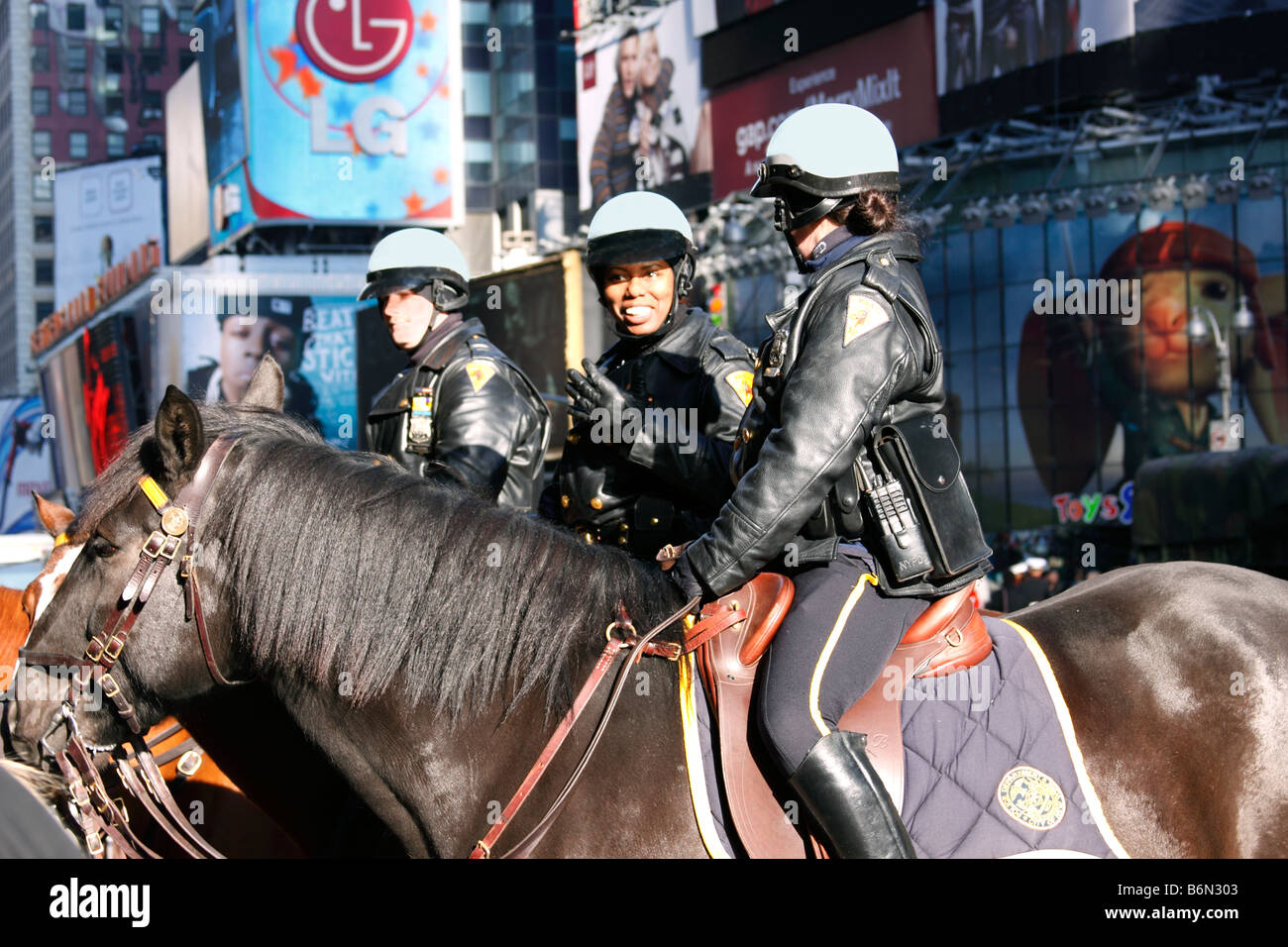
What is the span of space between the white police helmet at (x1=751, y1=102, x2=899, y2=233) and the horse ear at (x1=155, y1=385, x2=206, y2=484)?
152cm

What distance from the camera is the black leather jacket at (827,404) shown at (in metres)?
2.80

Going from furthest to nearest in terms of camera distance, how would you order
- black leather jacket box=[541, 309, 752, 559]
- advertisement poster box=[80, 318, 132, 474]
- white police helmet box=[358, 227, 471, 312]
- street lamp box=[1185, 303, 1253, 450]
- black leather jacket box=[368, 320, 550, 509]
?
advertisement poster box=[80, 318, 132, 474], street lamp box=[1185, 303, 1253, 450], white police helmet box=[358, 227, 471, 312], black leather jacket box=[368, 320, 550, 509], black leather jacket box=[541, 309, 752, 559]

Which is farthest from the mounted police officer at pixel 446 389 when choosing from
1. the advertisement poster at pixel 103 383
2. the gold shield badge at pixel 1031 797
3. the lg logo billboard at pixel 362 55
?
the advertisement poster at pixel 103 383

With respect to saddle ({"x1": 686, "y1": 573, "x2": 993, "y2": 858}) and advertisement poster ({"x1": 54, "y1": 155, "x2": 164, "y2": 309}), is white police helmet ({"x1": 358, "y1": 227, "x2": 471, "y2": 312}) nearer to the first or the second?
saddle ({"x1": 686, "y1": 573, "x2": 993, "y2": 858})

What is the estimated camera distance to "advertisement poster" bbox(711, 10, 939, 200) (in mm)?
36344

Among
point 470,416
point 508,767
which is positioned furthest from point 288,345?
point 508,767

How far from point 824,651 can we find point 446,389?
2.44 metres

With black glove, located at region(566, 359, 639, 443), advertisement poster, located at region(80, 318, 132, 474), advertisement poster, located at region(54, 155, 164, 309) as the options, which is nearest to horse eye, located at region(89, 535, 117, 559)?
black glove, located at region(566, 359, 639, 443)

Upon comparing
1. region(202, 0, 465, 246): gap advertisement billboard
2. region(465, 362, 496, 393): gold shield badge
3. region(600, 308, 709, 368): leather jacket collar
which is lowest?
region(465, 362, 496, 393): gold shield badge

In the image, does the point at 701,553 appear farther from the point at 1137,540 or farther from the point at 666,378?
the point at 1137,540

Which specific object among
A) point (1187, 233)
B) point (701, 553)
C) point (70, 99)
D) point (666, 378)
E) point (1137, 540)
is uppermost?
point (70, 99)
